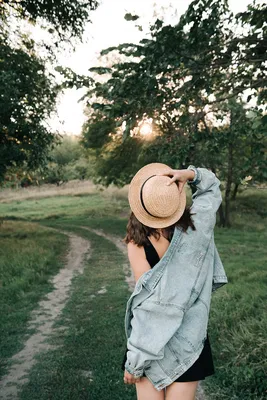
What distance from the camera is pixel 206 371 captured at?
250cm

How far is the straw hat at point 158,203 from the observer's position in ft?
7.97

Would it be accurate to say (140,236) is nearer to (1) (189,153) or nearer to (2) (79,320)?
(1) (189,153)

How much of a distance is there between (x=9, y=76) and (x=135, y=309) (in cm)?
1225

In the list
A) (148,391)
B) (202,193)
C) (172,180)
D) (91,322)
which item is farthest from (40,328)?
(172,180)

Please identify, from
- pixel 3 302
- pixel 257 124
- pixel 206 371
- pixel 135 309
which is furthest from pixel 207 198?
pixel 3 302

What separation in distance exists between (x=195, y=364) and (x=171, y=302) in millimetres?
444

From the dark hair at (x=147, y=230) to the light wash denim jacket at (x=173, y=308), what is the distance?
0.13 feet

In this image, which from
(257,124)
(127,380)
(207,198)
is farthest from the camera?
(257,124)

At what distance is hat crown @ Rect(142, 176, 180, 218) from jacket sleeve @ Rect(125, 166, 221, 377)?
0.66 feet

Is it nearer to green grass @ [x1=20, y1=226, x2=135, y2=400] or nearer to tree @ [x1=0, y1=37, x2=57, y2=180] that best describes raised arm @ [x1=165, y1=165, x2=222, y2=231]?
green grass @ [x1=20, y1=226, x2=135, y2=400]

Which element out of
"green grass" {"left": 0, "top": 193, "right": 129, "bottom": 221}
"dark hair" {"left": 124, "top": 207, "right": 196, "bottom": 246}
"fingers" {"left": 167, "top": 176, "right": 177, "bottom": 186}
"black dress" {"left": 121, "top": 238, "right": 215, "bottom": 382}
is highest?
"fingers" {"left": 167, "top": 176, "right": 177, "bottom": 186}

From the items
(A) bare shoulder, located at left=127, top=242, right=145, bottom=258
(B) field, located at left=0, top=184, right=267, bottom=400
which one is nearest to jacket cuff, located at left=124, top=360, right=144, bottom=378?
(A) bare shoulder, located at left=127, top=242, right=145, bottom=258

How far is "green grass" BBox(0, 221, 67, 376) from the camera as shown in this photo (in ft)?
21.2

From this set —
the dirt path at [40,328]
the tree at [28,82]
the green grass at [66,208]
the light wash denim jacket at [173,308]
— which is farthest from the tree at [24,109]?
the light wash denim jacket at [173,308]
